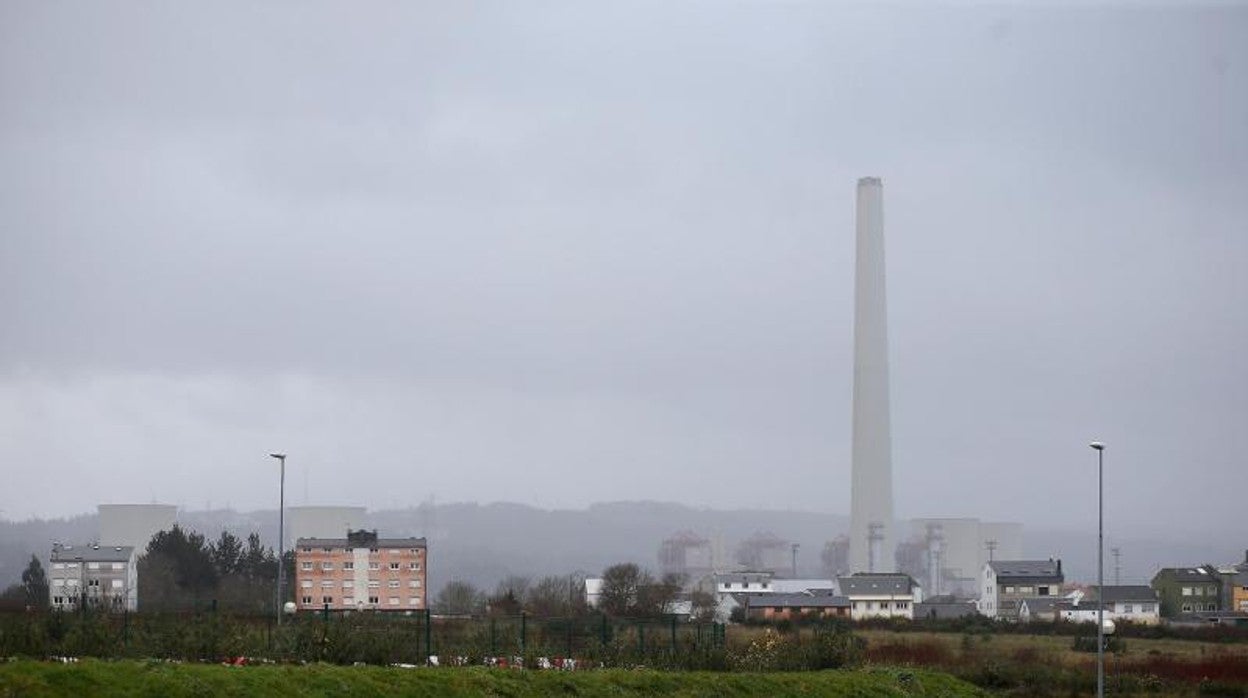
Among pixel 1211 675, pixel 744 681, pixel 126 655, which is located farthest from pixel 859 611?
pixel 126 655

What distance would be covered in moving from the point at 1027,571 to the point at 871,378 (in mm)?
19958

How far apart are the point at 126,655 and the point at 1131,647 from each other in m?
55.7

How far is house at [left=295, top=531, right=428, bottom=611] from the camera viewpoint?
111750mm

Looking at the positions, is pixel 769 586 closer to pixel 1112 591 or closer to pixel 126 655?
pixel 1112 591

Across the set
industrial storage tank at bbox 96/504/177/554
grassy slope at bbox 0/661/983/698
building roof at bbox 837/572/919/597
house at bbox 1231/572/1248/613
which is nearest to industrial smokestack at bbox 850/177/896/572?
building roof at bbox 837/572/919/597

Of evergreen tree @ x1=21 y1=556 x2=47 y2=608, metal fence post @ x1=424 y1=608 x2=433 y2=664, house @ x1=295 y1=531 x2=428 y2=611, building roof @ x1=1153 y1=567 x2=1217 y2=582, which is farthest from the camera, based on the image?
building roof @ x1=1153 y1=567 x2=1217 y2=582

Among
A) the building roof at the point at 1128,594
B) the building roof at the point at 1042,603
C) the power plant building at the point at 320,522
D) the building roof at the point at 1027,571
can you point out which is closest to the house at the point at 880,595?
the building roof at the point at 1042,603

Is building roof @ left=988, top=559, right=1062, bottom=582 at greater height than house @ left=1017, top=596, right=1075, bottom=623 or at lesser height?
greater

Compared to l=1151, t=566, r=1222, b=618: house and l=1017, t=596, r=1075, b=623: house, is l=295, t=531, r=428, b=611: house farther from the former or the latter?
l=1151, t=566, r=1222, b=618: house

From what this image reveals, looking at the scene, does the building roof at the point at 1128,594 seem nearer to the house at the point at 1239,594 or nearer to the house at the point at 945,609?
the house at the point at 1239,594

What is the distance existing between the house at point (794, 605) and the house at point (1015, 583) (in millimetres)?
16682

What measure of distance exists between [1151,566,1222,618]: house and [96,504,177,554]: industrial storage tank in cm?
7311

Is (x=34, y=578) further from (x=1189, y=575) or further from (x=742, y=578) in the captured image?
(x=1189, y=575)

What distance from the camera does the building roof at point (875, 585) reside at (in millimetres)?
119713
